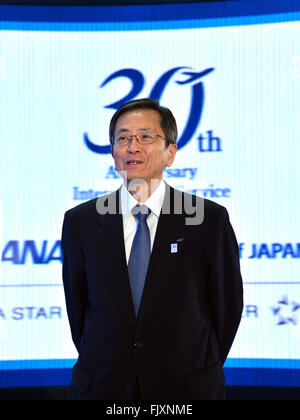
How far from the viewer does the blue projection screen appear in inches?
116

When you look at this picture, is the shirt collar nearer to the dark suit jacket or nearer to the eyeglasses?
the dark suit jacket

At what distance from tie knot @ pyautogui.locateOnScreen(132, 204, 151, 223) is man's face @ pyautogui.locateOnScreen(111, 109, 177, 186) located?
0.09 m

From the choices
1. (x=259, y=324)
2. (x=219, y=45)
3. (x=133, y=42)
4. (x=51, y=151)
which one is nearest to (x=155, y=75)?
(x=133, y=42)

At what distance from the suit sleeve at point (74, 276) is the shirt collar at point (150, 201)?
0.63ft

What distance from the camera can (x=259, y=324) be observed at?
9.60ft

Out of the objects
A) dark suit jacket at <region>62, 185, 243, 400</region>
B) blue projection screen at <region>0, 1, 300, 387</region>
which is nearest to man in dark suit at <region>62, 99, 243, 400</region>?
dark suit jacket at <region>62, 185, 243, 400</region>

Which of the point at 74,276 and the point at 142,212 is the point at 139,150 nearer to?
the point at 142,212

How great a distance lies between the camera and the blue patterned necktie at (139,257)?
4.44 ft

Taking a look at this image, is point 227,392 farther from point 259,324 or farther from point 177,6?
point 177,6

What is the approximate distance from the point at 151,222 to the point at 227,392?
208cm

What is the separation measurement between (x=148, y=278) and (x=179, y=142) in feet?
6.16

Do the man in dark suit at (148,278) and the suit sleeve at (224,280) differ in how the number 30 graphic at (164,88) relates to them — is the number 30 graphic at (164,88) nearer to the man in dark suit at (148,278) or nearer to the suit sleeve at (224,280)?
the man in dark suit at (148,278)

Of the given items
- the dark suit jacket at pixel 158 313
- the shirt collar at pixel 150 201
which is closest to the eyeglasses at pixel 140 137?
the shirt collar at pixel 150 201

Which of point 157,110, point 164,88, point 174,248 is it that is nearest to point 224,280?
point 174,248
